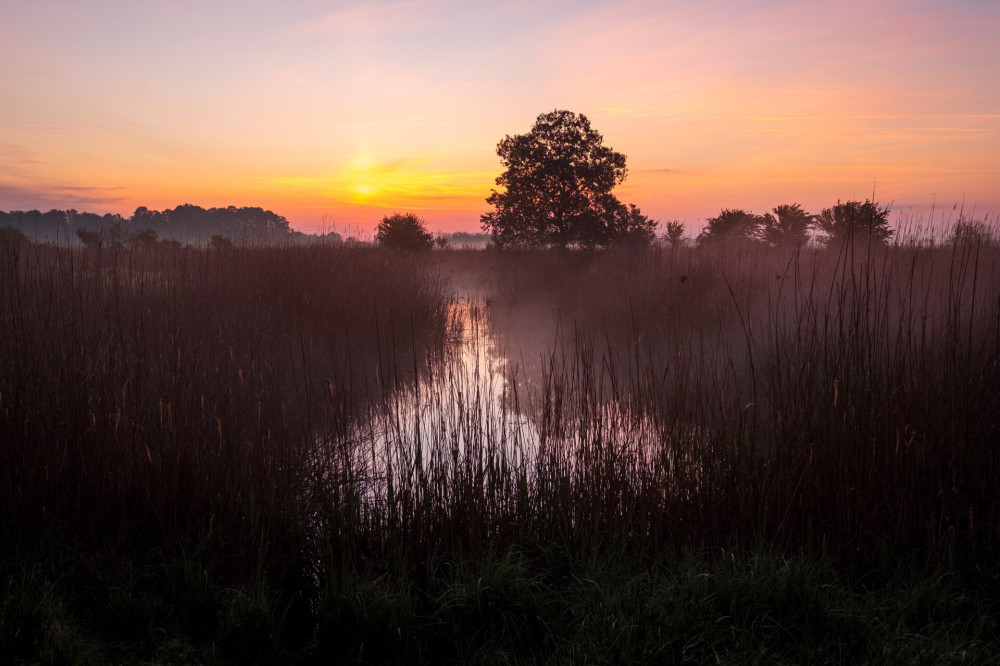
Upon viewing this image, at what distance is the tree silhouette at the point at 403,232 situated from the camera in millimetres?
16609

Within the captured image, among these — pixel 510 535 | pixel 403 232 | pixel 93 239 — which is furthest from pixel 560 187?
pixel 510 535

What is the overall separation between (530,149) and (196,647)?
13.9m

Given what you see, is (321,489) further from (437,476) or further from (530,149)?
(530,149)

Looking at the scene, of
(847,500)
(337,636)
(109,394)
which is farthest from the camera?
(109,394)

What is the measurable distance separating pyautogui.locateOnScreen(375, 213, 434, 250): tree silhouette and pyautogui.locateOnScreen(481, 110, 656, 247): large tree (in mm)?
2453

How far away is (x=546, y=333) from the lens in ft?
29.9

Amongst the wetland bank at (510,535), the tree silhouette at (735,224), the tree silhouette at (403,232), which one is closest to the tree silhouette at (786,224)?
the tree silhouette at (735,224)

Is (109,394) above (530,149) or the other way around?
the other way around

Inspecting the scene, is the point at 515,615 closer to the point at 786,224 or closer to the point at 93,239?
the point at 93,239

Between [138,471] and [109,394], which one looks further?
[109,394]

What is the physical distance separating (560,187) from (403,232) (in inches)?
171

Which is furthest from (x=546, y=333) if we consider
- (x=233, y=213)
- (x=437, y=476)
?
(x=233, y=213)

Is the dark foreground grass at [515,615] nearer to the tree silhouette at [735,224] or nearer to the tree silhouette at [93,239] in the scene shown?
the tree silhouette at [93,239]

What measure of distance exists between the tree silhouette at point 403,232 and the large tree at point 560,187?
8.05 ft
